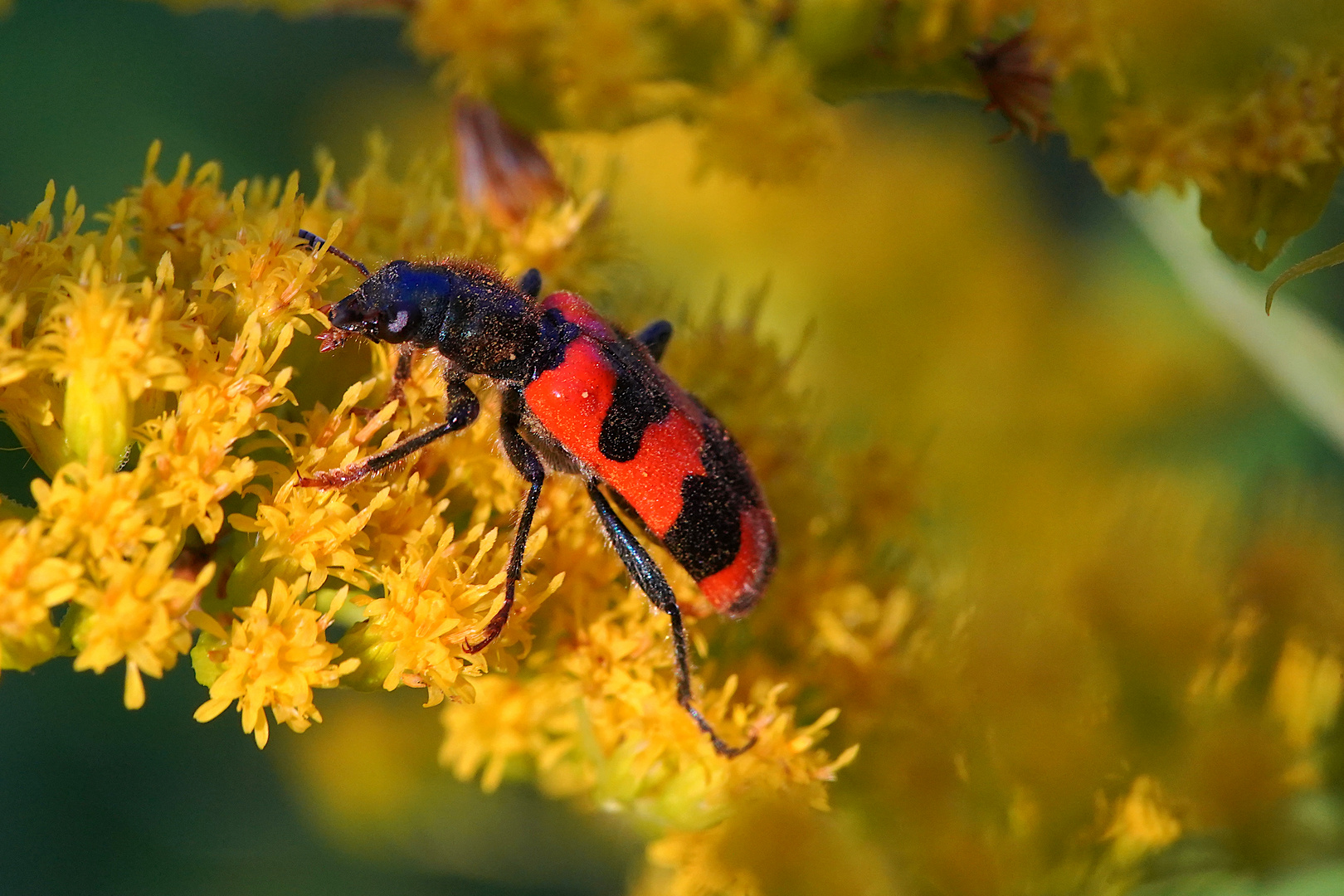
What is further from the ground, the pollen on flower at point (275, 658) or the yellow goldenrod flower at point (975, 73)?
the yellow goldenrod flower at point (975, 73)

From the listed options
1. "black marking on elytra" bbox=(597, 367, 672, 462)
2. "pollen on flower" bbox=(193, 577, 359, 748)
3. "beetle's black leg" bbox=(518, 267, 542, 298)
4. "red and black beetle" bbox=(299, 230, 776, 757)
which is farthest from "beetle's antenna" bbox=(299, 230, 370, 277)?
"pollen on flower" bbox=(193, 577, 359, 748)

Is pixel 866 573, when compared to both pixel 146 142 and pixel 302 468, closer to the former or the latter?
pixel 302 468

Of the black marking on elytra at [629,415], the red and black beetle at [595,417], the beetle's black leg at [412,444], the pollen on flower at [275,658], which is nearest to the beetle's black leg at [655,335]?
the red and black beetle at [595,417]

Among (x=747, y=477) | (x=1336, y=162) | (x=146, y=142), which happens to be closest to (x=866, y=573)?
(x=747, y=477)

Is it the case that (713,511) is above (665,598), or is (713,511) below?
above

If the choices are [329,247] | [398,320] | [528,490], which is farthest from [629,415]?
[329,247]

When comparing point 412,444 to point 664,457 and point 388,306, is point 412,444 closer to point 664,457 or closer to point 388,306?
point 388,306

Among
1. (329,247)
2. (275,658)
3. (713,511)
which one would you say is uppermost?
(329,247)

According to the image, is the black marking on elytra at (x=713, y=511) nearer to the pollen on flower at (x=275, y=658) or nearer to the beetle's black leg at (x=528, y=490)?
the beetle's black leg at (x=528, y=490)
